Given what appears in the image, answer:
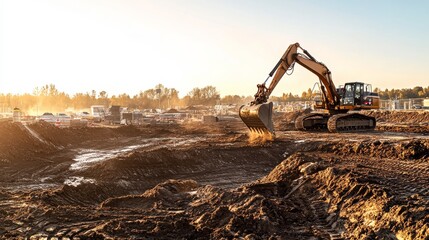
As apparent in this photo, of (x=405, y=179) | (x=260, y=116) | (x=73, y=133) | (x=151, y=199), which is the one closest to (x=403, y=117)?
(x=260, y=116)

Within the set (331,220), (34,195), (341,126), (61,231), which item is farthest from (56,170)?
(341,126)

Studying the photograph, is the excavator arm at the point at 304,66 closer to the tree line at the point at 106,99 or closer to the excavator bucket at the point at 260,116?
the excavator bucket at the point at 260,116

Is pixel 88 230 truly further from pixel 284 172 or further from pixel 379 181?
pixel 379 181

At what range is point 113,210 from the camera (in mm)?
6598

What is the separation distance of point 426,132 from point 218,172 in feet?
44.3

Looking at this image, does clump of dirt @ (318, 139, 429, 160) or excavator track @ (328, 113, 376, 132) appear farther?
excavator track @ (328, 113, 376, 132)

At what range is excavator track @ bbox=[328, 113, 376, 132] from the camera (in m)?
19.2

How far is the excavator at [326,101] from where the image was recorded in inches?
651

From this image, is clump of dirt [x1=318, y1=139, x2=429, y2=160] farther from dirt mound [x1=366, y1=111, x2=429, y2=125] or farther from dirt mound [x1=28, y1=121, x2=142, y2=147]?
A: dirt mound [x1=366, y1=111, x2=429, y2=125]

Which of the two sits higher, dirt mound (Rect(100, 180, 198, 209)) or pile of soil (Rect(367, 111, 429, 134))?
pile of soil (Rect(367, 111, 429, 134))

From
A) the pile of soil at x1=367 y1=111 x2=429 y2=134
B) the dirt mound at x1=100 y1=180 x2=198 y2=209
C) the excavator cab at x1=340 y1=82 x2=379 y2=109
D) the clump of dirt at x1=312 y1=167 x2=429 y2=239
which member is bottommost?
the dirt mound at x1=100 y1=180 x2=198 y2=209

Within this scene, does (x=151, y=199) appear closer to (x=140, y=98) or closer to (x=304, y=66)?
(x=304, y=66)

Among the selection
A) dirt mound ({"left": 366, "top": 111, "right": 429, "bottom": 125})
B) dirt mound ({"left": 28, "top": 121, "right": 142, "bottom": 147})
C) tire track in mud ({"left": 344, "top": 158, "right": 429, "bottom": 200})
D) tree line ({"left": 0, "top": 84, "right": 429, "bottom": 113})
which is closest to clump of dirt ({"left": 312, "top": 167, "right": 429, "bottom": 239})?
tire track in mud ({"left": 344, "top": 158, "right": 429, "bottom": 200})

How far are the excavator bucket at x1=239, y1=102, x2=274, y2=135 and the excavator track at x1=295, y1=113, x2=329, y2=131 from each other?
606 centimetres
